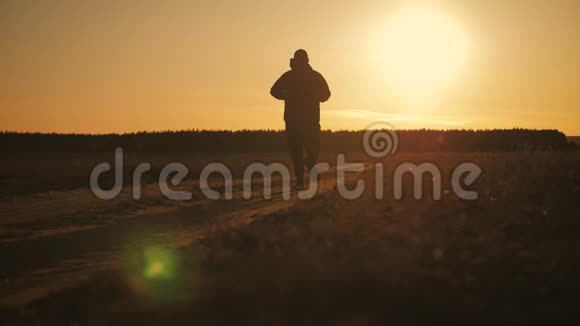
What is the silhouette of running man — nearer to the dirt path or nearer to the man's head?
the man's head

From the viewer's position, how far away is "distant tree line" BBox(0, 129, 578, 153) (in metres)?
44.3

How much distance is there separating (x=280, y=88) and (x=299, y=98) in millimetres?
456

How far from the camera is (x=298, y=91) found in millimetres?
13992

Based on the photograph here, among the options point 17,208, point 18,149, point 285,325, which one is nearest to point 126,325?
point 285,325

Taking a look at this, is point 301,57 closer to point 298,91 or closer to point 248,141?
point 298,91

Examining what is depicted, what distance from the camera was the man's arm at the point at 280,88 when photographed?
14047 mm

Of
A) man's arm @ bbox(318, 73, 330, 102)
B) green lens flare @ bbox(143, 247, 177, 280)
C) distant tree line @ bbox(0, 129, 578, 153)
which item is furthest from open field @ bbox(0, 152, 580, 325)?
distant tree line @ bbox(0, 129, 578, 153)

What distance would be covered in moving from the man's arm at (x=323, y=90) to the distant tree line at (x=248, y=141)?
2950 centimetres

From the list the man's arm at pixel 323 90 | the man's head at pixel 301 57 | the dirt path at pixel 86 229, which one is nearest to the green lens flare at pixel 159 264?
the dirt path at pixel 86 229

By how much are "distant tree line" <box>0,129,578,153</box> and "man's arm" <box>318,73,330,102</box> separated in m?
29.5

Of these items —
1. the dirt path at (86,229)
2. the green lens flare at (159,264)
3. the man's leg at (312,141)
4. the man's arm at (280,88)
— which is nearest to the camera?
the green lens flare at (159,264)

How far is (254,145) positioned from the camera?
46031 millimetres

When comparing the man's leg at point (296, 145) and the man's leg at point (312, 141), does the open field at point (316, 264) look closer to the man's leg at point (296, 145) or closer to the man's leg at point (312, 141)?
the man's leg at point (296, 145)

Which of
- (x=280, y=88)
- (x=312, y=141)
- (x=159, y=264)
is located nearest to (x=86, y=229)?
(x=159, y=264)
